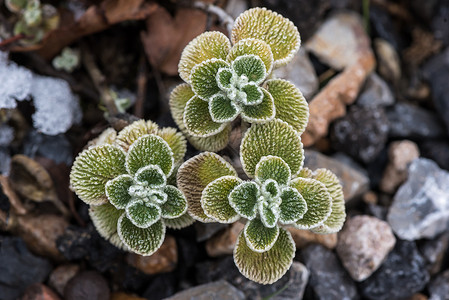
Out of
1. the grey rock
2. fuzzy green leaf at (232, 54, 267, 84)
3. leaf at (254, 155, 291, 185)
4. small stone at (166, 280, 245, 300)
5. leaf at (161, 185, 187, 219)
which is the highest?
fuzzy green leaf at (232, 54, 267, 84)

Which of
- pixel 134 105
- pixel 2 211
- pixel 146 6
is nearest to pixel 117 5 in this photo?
pixel 146 6

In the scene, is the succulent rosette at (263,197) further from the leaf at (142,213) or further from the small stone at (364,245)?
the small stone at (364,245)

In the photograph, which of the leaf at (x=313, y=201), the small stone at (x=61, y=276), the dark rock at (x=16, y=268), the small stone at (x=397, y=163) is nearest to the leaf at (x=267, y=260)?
the leaf at (x=313, y=201)

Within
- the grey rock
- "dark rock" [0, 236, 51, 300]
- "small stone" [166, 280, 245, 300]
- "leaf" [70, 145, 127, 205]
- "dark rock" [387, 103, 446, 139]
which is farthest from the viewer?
"dark rock" [387, 103, 446, 139]

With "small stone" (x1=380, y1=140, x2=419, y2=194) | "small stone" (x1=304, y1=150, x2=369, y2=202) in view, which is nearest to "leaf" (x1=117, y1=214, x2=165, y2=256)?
"small stone" (x1=304, y1=150, x2=369, y2=202)

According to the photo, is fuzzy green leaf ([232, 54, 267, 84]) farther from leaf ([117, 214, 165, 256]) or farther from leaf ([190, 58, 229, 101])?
leaf ([117, 214, 165, 256])

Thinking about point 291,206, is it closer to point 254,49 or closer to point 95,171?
point 254,49
